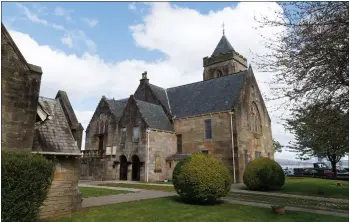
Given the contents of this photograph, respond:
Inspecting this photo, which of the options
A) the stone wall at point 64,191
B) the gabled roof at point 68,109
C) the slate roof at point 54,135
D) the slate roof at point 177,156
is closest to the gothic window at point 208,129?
the slate roof at point 177,156

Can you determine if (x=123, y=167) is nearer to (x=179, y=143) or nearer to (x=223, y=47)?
(x=179, y=143)

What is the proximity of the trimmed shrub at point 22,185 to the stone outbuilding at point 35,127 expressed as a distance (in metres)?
1.73

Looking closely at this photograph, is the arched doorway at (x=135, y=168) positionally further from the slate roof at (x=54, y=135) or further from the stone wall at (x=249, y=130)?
the slate roof at (x=54, y=135)

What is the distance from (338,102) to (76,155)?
11.7 m

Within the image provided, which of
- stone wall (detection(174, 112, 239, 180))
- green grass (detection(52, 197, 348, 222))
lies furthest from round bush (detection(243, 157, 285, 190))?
green grass (detection(52, 197, 348, 222))

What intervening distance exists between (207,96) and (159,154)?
10031mm

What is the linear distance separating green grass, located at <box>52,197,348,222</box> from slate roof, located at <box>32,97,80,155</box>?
297 centimetres

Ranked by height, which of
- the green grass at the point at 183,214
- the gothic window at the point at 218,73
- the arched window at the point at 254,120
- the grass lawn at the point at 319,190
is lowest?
the green grass at the point at 183,214

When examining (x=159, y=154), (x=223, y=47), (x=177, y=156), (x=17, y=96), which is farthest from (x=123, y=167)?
(x=223, y=47)

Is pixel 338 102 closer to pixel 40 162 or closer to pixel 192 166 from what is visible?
pixel 192 166

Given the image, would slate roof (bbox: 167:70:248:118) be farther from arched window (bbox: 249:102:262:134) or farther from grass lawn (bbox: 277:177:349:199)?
grass lawn (bbox: 277:177:349:199)

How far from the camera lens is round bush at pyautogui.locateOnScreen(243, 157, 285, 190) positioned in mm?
21094

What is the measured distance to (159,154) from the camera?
1222 inches

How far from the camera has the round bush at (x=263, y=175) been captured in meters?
21.1
